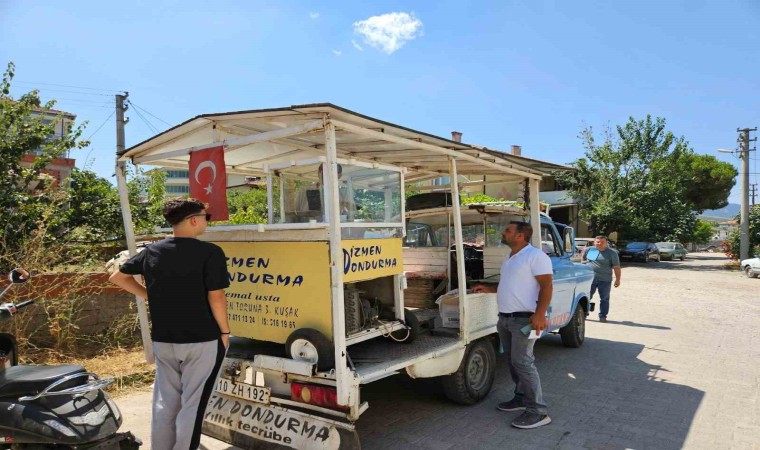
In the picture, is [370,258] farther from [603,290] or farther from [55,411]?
[603,290]

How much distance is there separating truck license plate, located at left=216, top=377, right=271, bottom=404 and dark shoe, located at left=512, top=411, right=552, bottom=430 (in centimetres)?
230

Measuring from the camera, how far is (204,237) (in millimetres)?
4379

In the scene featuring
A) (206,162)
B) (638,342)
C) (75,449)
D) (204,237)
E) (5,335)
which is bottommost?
(638,342)

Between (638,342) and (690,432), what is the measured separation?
162 inches

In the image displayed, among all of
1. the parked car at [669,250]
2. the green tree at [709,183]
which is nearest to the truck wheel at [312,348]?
the parked car at [669,250]

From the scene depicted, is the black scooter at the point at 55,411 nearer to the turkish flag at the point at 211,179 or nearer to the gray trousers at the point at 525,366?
the turkish flag at the point at 211,179

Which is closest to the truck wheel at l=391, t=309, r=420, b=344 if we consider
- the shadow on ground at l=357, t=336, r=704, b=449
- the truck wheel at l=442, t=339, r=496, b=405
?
the truck wheel at l=442, t=339, r=496, b=405

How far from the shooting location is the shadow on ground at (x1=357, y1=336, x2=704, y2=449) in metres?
4.25

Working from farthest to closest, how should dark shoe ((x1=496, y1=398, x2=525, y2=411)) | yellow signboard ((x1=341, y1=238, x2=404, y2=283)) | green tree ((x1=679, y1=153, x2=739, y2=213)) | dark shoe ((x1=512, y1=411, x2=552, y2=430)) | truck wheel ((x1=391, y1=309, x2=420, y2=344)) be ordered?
green tree ((x1=679, y1=153, x2=739, y2=213)), dark shoe ((x1=496, y1=398, x2=525, y2=411)), truck wheel ((x1=391, y1=309, x2=420, y2=344)), dark shoe ((x1=512, y1=411, x2=552, y2=430)), yellow signboard ((x1=341, y1=238, x2=404, y2=283))

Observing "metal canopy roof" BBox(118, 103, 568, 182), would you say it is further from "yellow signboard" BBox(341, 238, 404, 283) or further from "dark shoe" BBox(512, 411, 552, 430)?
"dark shoe" BBox(512, 411, 552, 430)

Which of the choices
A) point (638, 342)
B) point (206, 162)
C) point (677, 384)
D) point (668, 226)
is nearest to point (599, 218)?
point (668, 226)

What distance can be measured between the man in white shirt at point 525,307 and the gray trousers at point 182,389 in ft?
8.97

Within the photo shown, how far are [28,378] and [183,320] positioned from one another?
928mm

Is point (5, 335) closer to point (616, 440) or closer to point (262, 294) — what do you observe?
point (262, 294)
